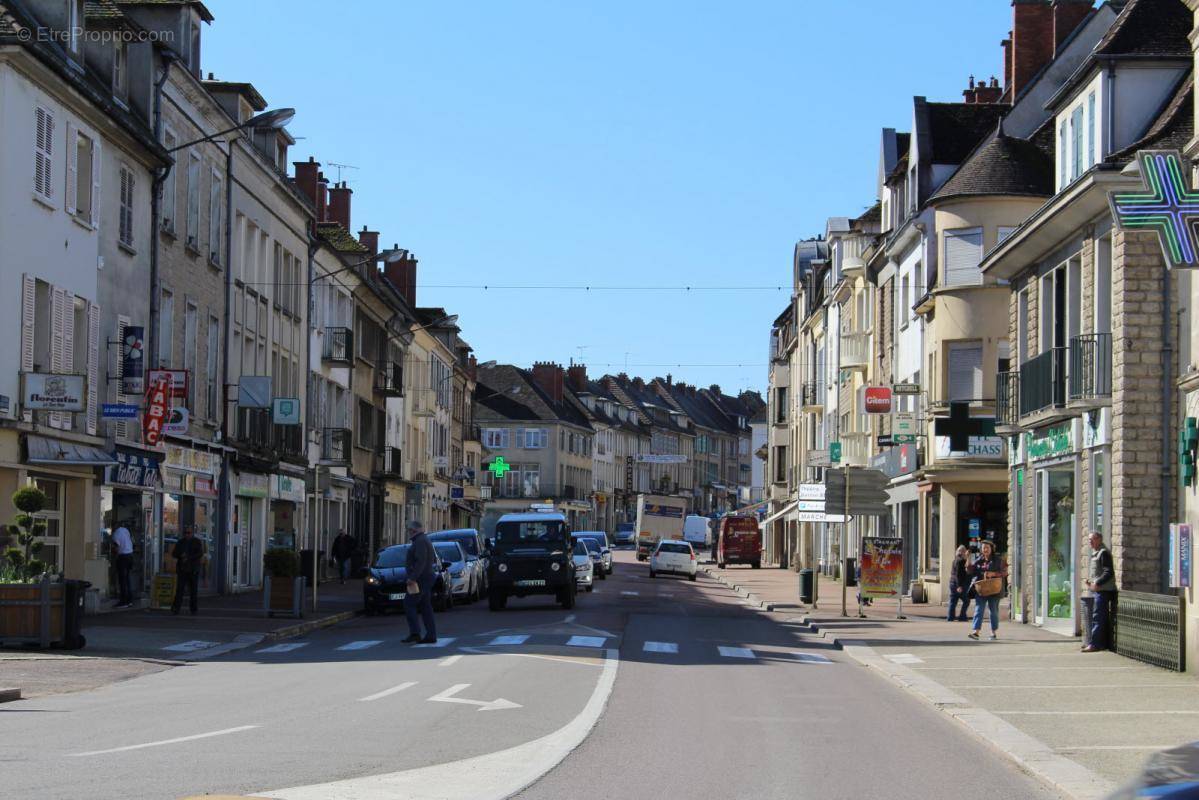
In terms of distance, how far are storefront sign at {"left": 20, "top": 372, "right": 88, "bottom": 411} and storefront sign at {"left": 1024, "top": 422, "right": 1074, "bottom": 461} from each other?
16.1 m

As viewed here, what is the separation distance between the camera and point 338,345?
5775 cm

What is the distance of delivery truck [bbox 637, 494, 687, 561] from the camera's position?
9356 centimetres

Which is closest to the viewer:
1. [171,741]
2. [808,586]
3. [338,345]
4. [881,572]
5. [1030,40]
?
[171,741]

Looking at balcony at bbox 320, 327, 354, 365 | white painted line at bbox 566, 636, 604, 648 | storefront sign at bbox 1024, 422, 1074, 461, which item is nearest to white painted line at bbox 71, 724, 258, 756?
white painted line at bbox 566, 636, 604, 648

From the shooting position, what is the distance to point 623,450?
516ft

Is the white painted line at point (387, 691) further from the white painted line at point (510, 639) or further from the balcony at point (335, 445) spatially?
the balcony at point (335, 445)

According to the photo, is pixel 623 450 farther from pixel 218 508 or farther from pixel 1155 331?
pixel 1155 331

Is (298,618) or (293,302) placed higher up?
(293,302)

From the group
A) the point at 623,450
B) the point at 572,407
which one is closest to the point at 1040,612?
the point at 572,407

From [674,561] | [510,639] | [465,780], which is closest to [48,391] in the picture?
[510,639]

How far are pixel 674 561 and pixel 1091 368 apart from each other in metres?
41.0

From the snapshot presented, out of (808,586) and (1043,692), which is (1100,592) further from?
(808,586)

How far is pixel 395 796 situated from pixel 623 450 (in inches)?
5790

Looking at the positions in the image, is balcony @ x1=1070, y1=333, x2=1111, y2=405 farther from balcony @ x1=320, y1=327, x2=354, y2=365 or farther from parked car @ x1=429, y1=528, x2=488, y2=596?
balcony @ x1=320, y1=327, x2=354, y2=365
